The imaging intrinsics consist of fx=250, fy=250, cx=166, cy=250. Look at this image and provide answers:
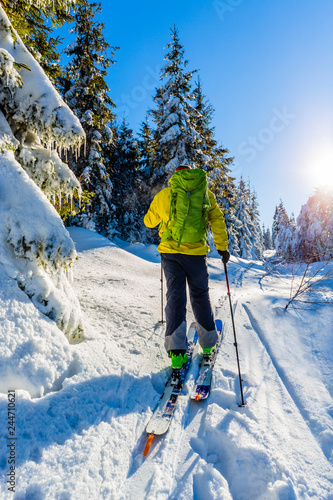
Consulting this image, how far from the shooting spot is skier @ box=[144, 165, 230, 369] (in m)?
3.02

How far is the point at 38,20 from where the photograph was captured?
4.94 m

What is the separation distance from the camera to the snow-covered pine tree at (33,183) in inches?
104

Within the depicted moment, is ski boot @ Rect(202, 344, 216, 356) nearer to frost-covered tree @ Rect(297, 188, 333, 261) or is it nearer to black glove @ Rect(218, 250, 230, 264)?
black glove @ Rect(218, 250, 230, 264)

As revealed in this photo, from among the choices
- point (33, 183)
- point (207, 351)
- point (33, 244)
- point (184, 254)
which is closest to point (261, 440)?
point (207, 351)

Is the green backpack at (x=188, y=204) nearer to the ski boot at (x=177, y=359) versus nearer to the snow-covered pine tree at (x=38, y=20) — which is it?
the ski boot at (x=177, y=359)

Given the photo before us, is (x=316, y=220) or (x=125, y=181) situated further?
(x=316, y=220)

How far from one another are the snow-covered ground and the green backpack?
162cm

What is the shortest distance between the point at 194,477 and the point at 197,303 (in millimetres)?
1727

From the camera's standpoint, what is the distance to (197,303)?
317 cm

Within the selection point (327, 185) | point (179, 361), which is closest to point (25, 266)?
point (179, 361)

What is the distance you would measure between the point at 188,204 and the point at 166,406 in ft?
7.10

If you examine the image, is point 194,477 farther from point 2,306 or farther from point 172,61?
point 172,61

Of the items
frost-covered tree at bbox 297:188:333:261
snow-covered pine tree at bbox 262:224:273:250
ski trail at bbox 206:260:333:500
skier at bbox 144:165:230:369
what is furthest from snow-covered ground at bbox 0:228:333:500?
snow-covered pine tree at bbox 262:224:273:250

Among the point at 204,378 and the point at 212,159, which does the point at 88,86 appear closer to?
the point at 212,159
